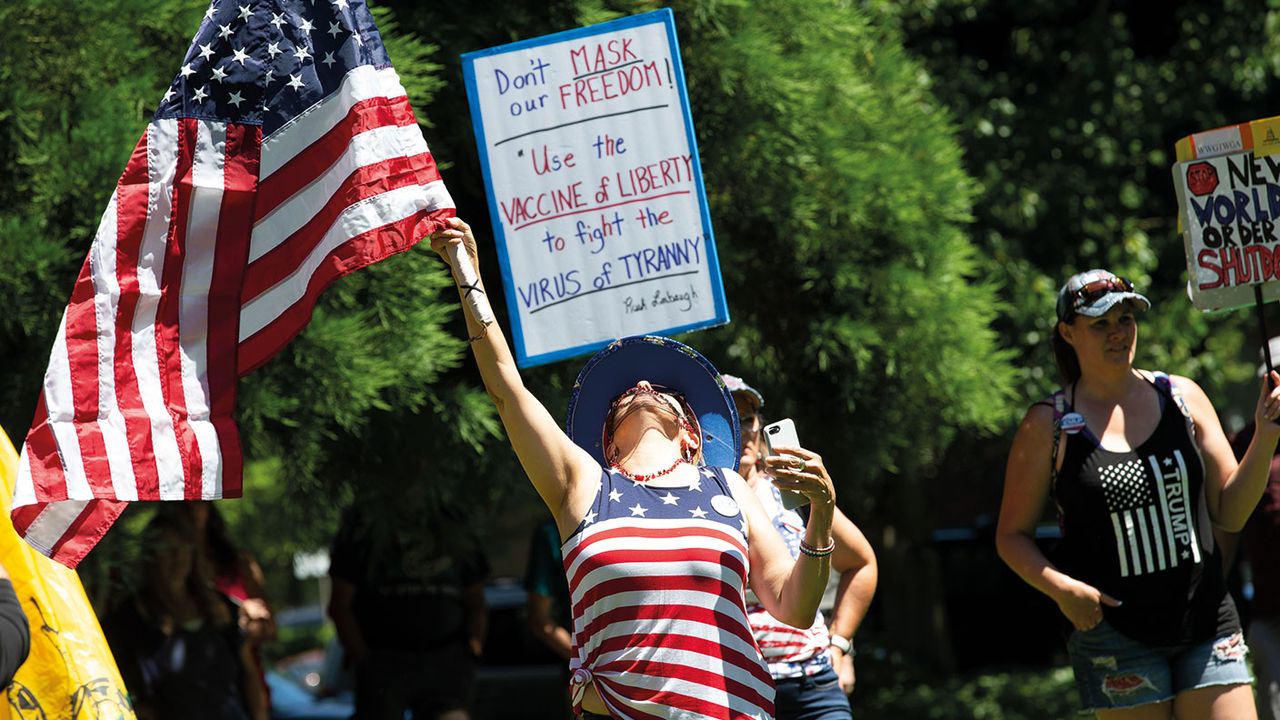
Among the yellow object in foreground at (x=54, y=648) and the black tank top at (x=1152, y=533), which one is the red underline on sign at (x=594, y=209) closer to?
the black tank top at (x=1152, y=533)

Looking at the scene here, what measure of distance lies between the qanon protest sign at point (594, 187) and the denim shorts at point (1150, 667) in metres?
1.62

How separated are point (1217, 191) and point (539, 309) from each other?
2.27 metres

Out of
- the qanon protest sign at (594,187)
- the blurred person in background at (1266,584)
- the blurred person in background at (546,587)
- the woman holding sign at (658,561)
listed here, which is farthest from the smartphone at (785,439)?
the blurred person in background at (546,587)

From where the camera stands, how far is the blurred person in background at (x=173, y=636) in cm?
659

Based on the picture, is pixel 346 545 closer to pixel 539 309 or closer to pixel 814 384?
pixel 814 384

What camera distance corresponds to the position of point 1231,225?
489cm

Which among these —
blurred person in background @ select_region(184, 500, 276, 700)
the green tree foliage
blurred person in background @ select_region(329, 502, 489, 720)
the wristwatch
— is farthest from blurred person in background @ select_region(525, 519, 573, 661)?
the green tree foliage

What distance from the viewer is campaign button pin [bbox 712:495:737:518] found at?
3768 mm

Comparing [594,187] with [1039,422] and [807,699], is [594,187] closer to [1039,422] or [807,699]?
[1039,422]

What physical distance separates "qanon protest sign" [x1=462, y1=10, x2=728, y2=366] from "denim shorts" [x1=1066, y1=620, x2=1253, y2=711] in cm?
162

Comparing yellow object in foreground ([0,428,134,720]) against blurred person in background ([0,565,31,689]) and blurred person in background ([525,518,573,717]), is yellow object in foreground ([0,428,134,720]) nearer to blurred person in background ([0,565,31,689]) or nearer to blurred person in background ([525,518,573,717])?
blurred person in background ([0,565,31,689])

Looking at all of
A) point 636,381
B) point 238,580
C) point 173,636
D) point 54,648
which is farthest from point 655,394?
point 238,580

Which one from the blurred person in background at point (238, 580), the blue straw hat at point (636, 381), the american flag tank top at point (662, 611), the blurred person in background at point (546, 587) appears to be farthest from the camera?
the blurred person in background at point (238, 580)

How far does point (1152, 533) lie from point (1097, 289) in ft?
2.62
